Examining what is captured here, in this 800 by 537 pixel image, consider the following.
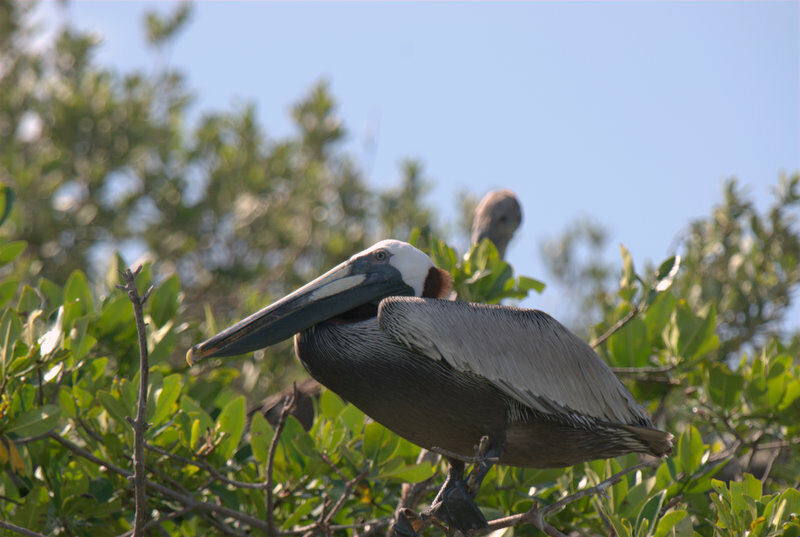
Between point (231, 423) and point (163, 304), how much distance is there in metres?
0.87

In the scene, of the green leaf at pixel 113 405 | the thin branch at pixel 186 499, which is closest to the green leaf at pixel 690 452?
the thin branch at pixel 186 499

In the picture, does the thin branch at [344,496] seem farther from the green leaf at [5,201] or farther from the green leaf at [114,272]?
the green leaf at [5,201]

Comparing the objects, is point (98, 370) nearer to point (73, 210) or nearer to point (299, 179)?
point (73, 210)

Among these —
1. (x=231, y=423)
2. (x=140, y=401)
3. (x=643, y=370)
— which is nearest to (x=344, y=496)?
(x=231, y=423)

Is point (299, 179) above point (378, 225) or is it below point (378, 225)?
above

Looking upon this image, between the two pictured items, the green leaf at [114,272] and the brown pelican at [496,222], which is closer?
the green leaf at [114,272]

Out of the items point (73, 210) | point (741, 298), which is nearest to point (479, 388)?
point (741, 298)

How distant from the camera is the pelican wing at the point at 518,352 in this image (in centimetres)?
274

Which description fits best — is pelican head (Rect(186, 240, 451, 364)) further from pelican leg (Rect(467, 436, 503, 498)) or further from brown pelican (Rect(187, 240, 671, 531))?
pelican leg (Rect(467, 436, 503, 498))

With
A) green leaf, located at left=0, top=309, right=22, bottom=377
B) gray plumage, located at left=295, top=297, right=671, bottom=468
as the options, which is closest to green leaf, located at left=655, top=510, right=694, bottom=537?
gray plumage, located at left=295, top=297, right=671, bottom=468

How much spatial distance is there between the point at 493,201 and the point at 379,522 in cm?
192

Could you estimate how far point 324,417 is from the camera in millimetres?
3375

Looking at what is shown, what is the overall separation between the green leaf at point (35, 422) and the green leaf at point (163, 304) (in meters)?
1.03

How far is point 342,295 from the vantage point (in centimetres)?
312
